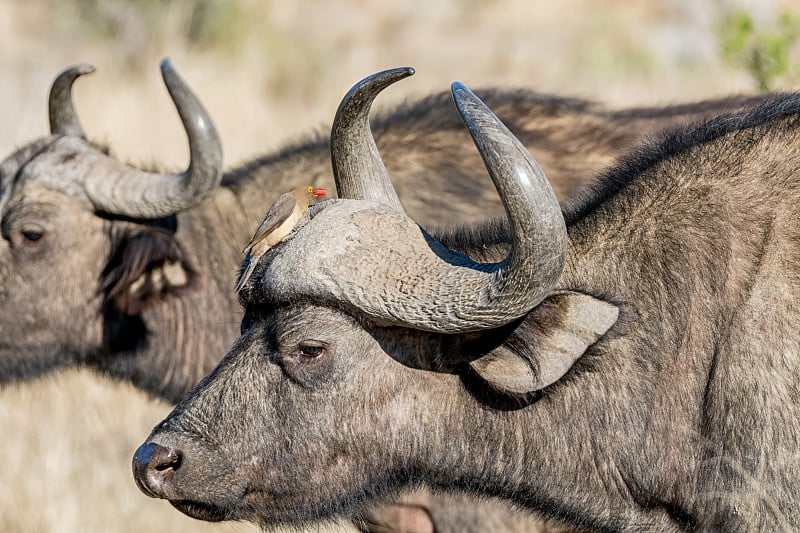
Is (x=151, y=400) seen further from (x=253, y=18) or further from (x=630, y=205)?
(x=253, y=18)

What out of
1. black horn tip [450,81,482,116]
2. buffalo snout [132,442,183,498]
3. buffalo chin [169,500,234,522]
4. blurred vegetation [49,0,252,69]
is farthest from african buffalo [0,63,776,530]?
blurred vegetation [49,0,252,69]

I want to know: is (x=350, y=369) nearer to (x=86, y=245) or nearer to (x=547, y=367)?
(x=547, y=367)

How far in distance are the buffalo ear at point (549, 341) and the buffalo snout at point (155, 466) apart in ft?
4.00

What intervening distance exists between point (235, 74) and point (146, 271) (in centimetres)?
1133

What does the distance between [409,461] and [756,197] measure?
1.64 metres

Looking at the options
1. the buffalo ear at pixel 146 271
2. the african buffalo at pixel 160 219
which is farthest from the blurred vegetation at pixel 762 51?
the buffalo ear at pixel 146 271

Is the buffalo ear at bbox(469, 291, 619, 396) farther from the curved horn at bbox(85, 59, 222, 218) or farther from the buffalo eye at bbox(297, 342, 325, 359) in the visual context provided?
the curved horn at bbox(85, 59, 222, 218)

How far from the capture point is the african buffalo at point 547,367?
3824mm

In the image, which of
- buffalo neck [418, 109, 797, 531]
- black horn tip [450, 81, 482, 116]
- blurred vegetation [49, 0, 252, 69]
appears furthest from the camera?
blurred vegetation [49, 0, 252, 69]

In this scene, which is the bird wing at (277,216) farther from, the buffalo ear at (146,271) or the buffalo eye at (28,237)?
the buffalo eye at (28,237)

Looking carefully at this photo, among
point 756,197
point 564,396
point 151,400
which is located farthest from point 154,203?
point 756,197

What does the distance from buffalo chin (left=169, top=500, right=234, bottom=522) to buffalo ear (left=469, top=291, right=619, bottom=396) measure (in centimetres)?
119

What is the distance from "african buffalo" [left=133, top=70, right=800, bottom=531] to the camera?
12.5 feet

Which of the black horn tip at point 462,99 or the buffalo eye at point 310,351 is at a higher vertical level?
the black horn tip at point 462,99
